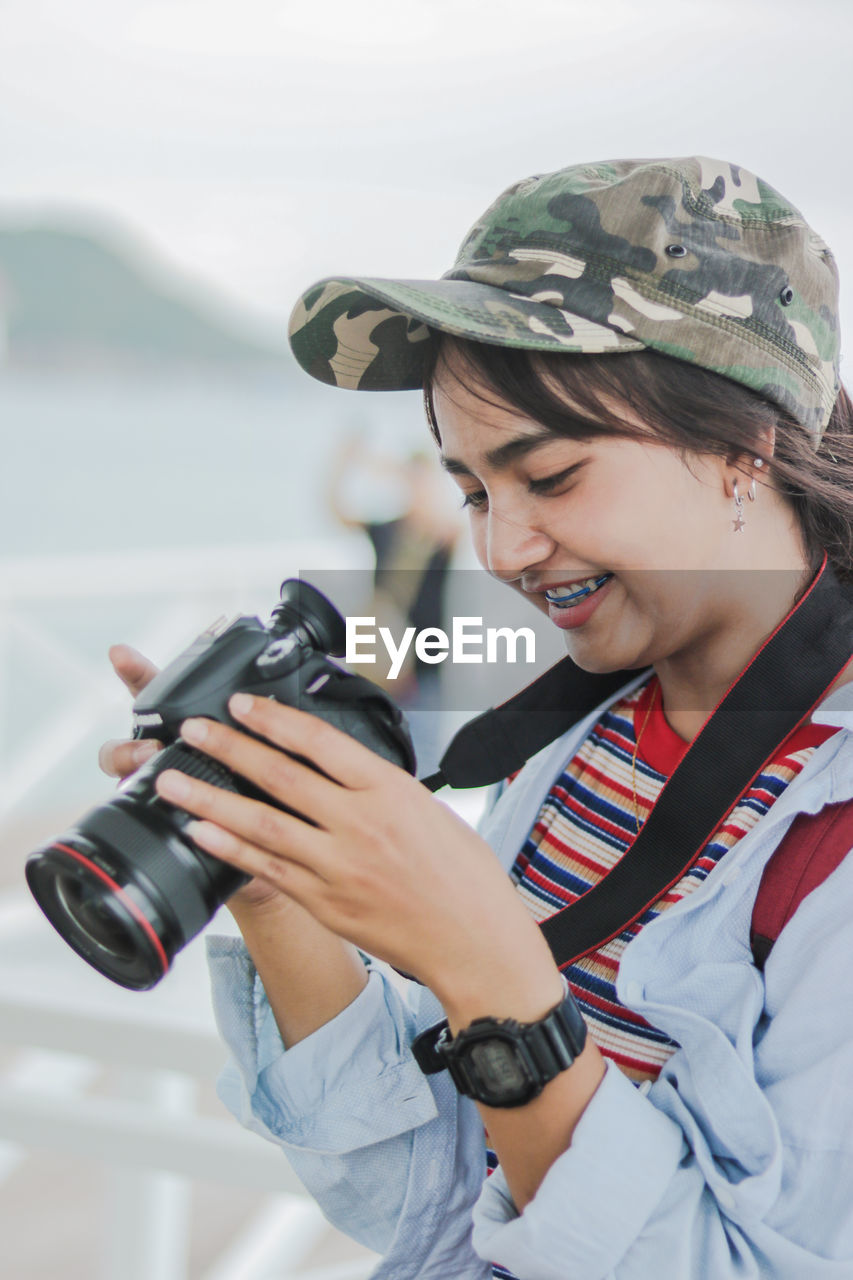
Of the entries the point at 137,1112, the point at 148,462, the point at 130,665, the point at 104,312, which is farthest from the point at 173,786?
the point at 104,312

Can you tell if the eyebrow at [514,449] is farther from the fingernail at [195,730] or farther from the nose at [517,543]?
the fingernail at [195,730]

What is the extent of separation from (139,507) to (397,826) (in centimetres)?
1920

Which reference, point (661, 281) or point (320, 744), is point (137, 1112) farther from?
point (661, 281)

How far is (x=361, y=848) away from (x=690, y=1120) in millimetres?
254

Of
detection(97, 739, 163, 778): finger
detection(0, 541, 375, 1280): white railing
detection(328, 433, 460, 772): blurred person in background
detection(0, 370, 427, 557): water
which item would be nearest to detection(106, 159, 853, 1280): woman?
detection(97, 739, 163, 778): finger

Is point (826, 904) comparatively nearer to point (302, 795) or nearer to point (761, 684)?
point (761, 684)

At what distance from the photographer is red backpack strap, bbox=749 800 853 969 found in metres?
0.69

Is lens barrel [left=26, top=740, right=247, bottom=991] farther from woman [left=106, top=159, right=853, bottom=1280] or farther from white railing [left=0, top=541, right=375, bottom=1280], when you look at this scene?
white railing [left=0, top=541, right=375, bottom=1280]

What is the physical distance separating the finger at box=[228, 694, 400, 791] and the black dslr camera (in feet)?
0.16

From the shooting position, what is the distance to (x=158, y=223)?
18406 mm

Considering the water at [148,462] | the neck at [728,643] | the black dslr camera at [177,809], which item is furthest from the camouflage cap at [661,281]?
the water at [148,462]

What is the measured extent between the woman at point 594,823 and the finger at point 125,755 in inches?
4.1

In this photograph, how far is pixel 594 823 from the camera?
2.99 ft

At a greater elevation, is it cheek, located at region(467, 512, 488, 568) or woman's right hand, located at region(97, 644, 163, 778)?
cheek, located at region(467, 512, 488, 568)
